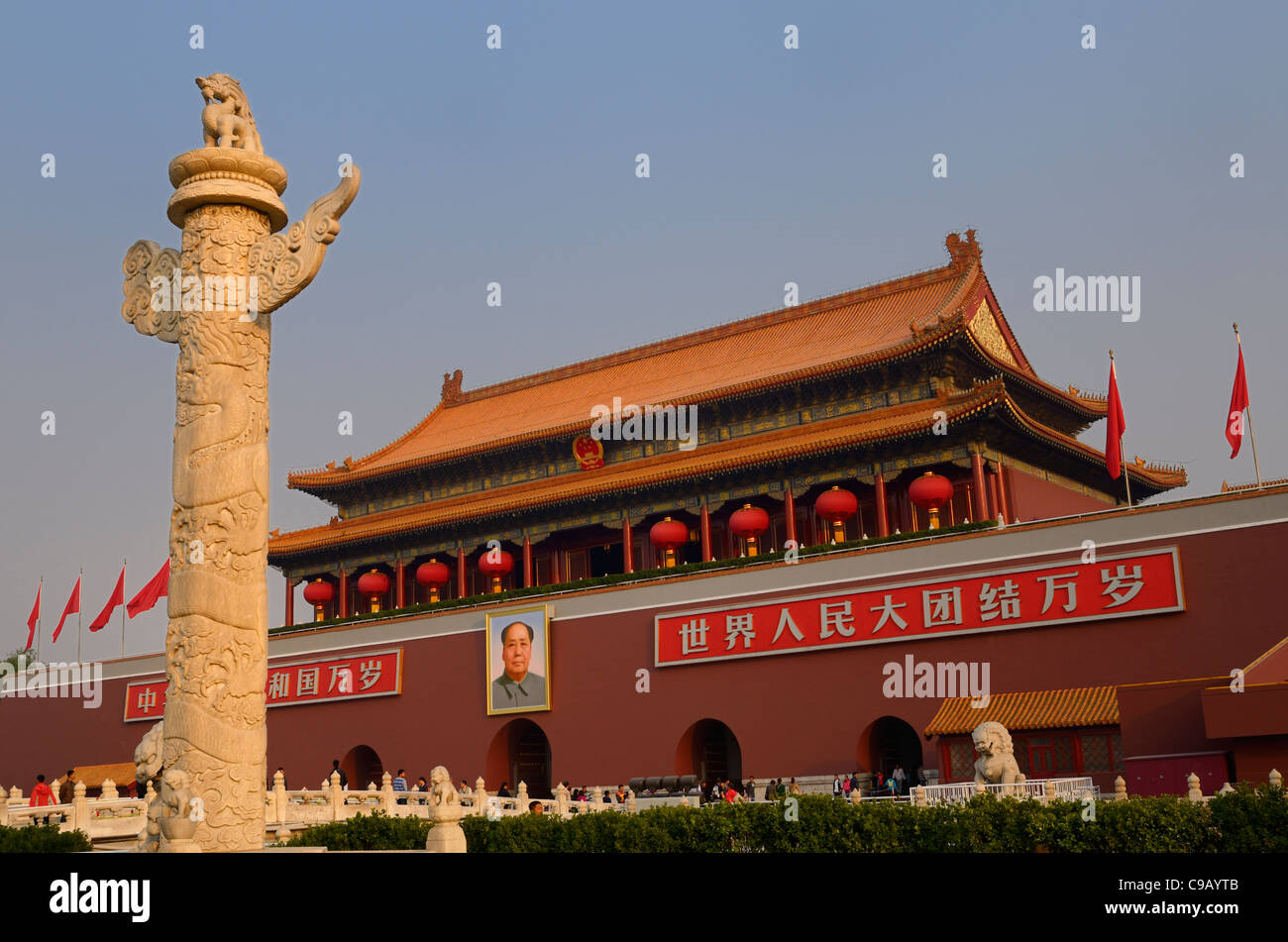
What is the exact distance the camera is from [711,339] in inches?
1070

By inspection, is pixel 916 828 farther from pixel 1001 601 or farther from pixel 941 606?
pixel 941 606

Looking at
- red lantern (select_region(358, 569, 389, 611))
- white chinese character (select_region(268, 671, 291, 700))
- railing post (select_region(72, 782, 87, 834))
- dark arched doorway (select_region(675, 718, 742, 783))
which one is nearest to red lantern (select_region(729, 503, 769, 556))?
dark arched doorway (select_region(675, 718, 742, 783))

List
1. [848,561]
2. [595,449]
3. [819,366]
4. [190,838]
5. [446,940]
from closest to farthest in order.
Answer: [446,940] → [190,838] → [848,561] → [819,366] → [595,449]

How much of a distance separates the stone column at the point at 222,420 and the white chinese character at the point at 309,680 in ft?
53.7

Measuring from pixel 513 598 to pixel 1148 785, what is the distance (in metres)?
11.8

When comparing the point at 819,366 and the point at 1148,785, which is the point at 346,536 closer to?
the point at 819,366

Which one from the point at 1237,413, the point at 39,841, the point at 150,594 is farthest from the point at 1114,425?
the point at 150,594

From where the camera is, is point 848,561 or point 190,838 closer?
point 190,838

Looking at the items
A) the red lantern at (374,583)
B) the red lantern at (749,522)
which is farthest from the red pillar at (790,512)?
the red lantern at (374,583)

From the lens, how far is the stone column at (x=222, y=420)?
8.18m

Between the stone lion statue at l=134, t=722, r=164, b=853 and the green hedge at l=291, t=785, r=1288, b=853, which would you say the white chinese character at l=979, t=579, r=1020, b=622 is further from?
the stone lion statue at l=134, t=722, r=164, b=853

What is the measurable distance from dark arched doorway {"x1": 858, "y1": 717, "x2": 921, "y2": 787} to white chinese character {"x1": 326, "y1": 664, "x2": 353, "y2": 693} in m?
10.5

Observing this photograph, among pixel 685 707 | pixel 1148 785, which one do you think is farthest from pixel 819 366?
pixel 1148 785

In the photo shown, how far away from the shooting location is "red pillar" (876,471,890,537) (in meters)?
20.0
